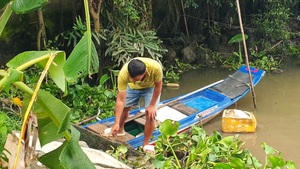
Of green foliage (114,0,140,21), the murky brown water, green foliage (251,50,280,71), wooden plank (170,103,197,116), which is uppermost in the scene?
green foliage (114,0,140,21)

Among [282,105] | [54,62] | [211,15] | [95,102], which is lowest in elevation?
[282,105]

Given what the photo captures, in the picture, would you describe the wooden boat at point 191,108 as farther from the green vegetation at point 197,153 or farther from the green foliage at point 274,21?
the green foliage at point 274,21

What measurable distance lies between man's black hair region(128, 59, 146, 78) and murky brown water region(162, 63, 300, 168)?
1.99 meters

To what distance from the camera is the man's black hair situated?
3.59 meters

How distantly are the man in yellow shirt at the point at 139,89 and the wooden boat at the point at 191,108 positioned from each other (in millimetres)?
192

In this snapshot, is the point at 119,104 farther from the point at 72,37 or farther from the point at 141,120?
the point at 72,37

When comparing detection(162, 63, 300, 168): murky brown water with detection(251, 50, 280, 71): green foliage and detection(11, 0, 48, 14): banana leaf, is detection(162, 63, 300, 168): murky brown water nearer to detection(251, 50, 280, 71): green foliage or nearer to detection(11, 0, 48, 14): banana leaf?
detection(251, 50, 280, 71): green foliage

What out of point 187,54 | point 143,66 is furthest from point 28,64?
point 187,54

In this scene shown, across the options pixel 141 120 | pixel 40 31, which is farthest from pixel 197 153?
pixel 40 31

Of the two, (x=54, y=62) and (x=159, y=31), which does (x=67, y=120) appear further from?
(x=159, y=31)

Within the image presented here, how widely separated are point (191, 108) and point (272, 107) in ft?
5.29

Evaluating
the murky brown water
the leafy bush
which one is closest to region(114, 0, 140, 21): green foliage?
the murky brown water

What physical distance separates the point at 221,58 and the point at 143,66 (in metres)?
5.21

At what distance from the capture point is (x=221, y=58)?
28.2 ft
